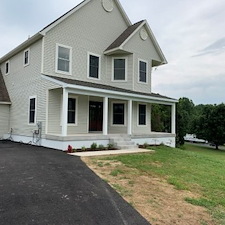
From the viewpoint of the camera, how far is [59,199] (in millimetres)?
4680

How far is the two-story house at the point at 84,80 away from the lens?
42.2 feet

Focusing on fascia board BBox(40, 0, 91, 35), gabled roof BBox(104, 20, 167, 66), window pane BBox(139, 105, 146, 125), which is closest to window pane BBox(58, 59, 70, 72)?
fascia board BBox(40, 0, 91, 35)

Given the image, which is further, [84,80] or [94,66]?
[94,66]

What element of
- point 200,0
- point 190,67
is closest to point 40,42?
point 200,0

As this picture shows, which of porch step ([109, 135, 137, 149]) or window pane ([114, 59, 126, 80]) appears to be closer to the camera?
porch step ([109, 135, 137, 149])

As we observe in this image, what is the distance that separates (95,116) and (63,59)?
4.16 m

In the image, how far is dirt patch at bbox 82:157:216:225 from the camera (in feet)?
13.9

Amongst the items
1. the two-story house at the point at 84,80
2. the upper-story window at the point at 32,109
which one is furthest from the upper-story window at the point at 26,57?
the upper-story window at the point at 32,109

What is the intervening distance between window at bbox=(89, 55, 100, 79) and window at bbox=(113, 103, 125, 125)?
2390 mm

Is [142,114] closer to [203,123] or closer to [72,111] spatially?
[72,111]

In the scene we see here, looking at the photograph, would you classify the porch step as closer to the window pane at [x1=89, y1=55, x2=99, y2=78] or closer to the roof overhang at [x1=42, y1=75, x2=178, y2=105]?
the roof overhang at [x1=42, y1=75, x2=178, y2=105]

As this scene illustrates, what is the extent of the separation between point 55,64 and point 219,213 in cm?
1124

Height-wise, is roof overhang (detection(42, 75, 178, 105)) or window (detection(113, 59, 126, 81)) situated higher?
window (detection(113, 59, 126, 81))

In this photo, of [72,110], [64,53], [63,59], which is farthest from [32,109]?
[64,53]
